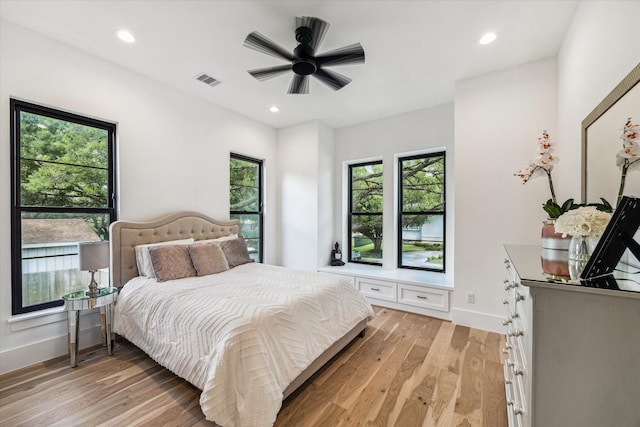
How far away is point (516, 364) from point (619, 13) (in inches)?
75.0

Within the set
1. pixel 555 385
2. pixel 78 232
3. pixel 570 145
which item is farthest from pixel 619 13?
pixel 78 232

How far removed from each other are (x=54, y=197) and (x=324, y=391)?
2962 mm

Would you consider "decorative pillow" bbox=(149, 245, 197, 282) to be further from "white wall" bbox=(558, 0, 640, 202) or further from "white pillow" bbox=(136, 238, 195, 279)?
"white wall" bbox=(558, 0, 640, 202)

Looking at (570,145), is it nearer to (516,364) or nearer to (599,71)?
(599,71)

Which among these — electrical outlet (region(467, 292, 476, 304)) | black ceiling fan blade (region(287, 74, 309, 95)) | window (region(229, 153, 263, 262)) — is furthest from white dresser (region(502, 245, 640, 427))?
window (region(229, 153, 263, 262))

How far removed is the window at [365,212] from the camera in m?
4.41

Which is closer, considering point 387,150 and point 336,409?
point 336,409

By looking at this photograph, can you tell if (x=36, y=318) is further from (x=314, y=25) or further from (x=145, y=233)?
(x=314, y=25)

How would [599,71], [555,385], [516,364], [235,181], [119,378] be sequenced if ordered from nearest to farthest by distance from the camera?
[555,385]
[516,364]
[599,71]
[119,378]
[235,181]

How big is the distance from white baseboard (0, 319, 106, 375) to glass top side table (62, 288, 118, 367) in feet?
0.51

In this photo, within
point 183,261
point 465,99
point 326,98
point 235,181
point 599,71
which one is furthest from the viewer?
point 235,181

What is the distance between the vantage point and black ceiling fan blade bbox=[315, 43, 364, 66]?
200cm

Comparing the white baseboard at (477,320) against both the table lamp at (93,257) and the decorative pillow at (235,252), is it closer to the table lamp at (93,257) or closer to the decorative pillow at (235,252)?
the decorative pillow at (235,252)

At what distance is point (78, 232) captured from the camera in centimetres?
252
